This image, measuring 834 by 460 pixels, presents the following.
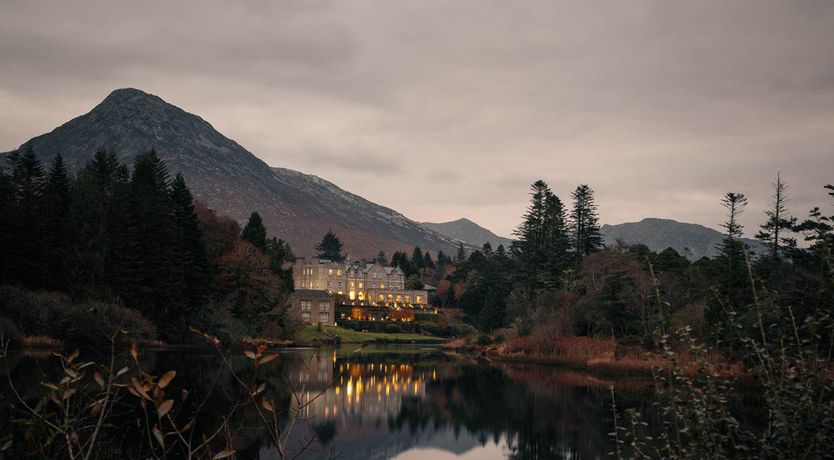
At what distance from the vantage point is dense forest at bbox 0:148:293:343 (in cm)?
5512

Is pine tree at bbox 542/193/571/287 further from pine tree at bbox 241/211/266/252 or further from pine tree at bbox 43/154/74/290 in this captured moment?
pine tree at bbox 43/154/74/290

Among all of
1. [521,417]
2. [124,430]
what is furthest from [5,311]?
[521,417]

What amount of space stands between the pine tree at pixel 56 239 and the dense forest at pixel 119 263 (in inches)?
3.6

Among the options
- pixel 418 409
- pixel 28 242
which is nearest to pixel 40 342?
pixel 28 242

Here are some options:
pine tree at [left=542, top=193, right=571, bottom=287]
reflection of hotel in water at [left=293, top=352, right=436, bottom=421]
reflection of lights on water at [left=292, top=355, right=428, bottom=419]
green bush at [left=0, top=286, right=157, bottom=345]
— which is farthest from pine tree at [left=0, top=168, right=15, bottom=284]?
pine tree at [left=542, top=193, right=571, bottom=287]

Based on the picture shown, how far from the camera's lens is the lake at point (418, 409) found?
27453 mm

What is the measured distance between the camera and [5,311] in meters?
51.7

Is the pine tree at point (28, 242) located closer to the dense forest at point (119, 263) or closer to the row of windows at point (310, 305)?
the dense forest at point (119, 263)

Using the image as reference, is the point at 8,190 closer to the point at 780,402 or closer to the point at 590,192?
the point at 780,402

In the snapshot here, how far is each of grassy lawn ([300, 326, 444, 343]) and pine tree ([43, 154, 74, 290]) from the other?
46.6 m

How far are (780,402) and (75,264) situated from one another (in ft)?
210

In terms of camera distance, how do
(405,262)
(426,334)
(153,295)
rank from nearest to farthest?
(153,295) < (426,334) < (405,262)

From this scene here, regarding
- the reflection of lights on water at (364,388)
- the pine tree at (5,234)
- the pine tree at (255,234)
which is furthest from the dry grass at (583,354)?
the pine tree at (5,234)

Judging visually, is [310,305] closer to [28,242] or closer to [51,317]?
[28,242]
